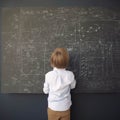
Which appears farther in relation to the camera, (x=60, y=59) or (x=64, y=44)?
(x=64, y=44)

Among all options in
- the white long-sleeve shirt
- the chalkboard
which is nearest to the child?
the white long-sleeve shirt

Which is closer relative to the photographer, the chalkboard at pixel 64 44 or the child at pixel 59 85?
the child at pixel 59 85

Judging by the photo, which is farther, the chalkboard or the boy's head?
the chalkboard

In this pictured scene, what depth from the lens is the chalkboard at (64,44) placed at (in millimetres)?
2916

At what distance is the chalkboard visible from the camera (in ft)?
9.57

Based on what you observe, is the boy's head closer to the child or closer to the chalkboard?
the child

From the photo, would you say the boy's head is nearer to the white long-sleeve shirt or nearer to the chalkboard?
the white long-sleeve shirt

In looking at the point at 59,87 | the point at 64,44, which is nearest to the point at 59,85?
the point at 59,87

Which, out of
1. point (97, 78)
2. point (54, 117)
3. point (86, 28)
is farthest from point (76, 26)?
point (54, 117)

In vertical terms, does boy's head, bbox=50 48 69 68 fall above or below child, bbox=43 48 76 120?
above

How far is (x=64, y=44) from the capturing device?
9.56 feet

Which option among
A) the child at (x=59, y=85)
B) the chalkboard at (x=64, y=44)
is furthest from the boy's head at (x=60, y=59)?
the chalkboard at (x=64, y=44)

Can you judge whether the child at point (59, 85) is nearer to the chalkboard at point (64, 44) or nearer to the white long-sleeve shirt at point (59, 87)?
the white long-sleeve shirt at point (59, 87)

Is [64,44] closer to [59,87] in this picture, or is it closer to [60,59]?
[60,59]
